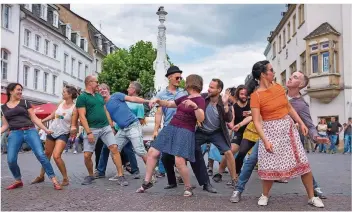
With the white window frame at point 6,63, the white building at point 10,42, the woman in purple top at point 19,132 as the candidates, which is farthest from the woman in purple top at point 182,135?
the white window frame at point 6,63

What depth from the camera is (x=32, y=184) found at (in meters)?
7.38

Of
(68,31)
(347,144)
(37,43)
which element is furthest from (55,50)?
(347,144)

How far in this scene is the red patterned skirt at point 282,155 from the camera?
520cm

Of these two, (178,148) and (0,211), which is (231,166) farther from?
(0,211)

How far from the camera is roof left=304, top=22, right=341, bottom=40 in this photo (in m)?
27.6

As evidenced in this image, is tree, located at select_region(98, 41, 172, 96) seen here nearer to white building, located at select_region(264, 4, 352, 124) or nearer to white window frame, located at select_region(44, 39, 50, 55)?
white window frame, located at select_region(44, 39, 50, 55)

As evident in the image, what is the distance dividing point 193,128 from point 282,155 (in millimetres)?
1482

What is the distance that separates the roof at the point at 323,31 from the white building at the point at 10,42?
21020 millimetres

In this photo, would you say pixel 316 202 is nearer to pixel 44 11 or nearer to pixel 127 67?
pixel 44 11

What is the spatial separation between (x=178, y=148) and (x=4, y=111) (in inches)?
118

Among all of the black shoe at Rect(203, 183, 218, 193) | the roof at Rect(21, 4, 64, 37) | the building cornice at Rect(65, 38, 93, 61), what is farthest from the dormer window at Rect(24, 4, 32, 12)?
the black shoe at Rect(203, 183, 218, 193)

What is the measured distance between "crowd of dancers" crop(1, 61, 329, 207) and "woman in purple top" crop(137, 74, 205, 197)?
1 centimetres

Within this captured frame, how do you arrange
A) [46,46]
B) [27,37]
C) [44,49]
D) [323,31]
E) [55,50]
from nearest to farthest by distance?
[323,31] → [27,37] → [44,49] → [46,46] → [55,50]

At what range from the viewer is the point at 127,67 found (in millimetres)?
46062
